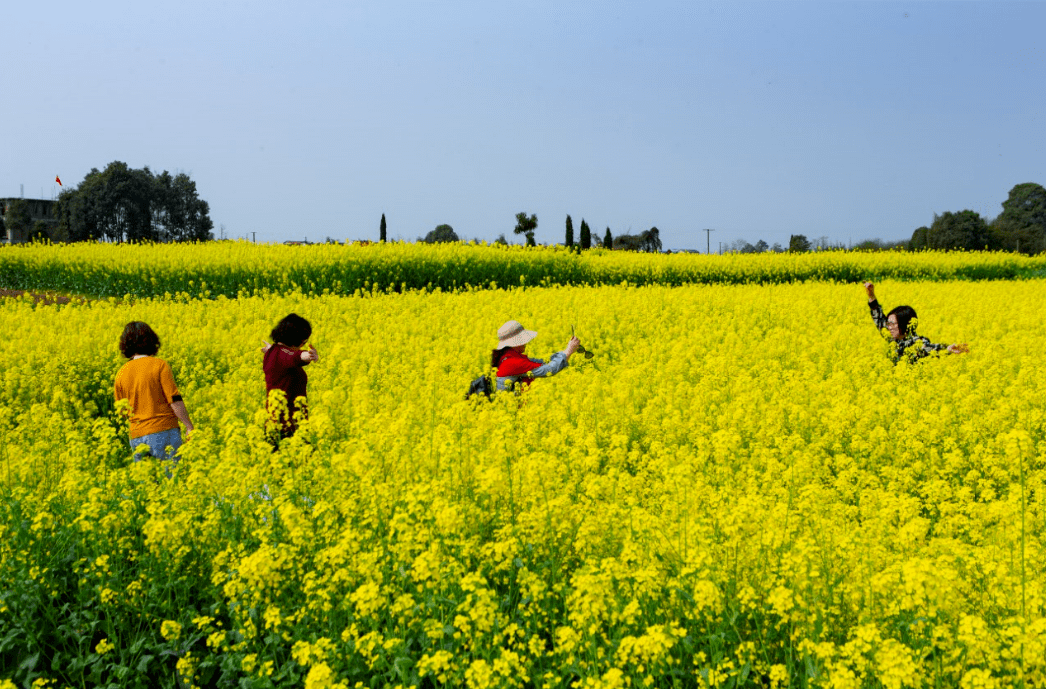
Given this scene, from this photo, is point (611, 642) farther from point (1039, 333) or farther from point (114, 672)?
point (1039, 333)

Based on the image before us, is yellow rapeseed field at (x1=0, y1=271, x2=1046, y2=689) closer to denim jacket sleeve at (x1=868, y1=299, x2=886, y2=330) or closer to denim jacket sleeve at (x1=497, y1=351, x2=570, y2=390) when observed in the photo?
denim jacket sleeve at (x1=497, y1=351, x2=570, y2=390)

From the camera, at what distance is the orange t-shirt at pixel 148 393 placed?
6.79 m

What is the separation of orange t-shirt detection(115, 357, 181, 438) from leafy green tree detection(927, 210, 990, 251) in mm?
73394

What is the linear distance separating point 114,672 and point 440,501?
1.82m

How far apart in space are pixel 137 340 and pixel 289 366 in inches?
49.6

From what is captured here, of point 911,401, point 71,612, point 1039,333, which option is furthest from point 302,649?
point 1039,333

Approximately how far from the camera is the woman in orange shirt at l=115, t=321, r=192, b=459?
6.80 m

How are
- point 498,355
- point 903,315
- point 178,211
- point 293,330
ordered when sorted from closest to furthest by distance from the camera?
point 293,330, point 498,355, point 903,315, point 178,211

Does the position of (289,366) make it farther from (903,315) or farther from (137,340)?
(903,315)

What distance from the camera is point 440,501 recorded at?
435cm

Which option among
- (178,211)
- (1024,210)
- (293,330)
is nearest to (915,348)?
(293,330)

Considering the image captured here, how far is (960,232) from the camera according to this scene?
70062mm

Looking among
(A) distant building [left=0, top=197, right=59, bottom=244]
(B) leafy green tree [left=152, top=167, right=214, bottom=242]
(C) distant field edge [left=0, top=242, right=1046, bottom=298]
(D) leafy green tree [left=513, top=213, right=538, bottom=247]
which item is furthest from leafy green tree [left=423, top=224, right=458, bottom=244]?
(C) distant field edge [left=0, top=242, right=1046, bottom=298]

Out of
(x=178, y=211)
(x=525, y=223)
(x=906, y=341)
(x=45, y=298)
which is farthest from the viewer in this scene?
A: (x=178, y=211)
